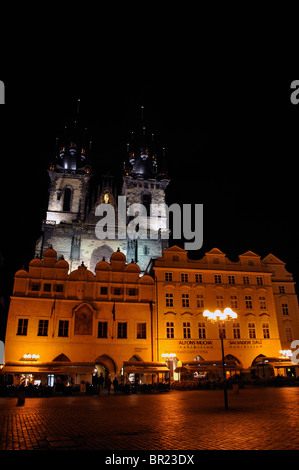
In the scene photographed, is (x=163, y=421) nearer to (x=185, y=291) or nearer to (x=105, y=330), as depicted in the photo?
(x=105, y=330)

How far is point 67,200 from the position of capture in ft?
208

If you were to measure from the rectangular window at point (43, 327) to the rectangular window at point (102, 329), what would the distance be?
16.8 feet

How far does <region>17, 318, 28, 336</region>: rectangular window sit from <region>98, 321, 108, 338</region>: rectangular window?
7.00 m

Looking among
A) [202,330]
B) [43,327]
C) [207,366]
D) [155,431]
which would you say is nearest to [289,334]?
[202,330]

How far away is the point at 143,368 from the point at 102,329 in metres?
6.37

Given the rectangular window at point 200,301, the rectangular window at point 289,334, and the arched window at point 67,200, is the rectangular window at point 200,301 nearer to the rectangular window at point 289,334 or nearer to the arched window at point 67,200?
the rectangular window at point 289,334

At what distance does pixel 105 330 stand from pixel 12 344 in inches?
346

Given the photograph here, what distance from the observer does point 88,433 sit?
988 cm

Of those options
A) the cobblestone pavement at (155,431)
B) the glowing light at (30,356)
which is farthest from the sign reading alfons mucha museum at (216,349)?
the cobblestone pavement at (155,431)

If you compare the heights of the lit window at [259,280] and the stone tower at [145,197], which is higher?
the stone tower at [145,197]

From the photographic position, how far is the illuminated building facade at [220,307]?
38.9 metres

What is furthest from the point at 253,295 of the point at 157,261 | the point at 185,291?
the point at 157,261

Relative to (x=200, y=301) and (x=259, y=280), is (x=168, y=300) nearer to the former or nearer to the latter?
(x=200, y=301)

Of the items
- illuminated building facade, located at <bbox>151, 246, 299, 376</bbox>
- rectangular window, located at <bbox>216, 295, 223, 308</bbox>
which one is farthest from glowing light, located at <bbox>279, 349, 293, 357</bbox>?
rectangular window, located at <bbox>216, 295, 223, 308</bbox>
